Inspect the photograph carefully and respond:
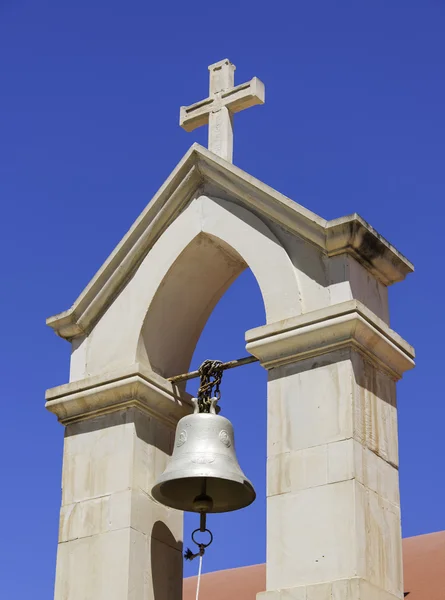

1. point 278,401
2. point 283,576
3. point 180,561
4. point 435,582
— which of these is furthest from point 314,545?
point 435,582

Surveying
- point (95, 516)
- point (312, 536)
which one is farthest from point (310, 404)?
point (95, 516)

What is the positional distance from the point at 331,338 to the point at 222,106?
261 centimetres

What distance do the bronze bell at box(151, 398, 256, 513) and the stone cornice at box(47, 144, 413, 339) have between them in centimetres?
132

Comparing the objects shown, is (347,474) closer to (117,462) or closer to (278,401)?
(278,401)

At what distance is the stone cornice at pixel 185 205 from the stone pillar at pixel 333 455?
0.57 m

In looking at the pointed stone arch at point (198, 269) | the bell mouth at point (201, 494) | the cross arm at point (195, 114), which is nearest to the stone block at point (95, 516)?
the bell mouth at point (201, 494)

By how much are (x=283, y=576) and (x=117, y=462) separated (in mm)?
1937

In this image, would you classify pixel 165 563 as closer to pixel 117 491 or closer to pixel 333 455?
pixel 117 491

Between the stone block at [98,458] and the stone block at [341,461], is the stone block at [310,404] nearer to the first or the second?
the stone block at [341,461]

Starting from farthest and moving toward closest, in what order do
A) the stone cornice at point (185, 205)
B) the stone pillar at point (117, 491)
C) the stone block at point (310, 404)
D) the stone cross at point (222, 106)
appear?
1. the stone cross at point (222, 106)
2. the stone pillar at point (117, 491)
3. the stone cornice at point (185, 205)
4. the stone block at point (310, 404)

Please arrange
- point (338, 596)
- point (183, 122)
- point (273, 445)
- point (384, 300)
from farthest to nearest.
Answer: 1. point (183, 122)
2. point (384, 300)
3. point (273, 445)
4. point (338, 596)

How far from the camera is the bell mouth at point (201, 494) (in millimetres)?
10984

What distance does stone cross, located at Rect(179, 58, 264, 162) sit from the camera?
1173cm

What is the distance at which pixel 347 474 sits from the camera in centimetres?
973
